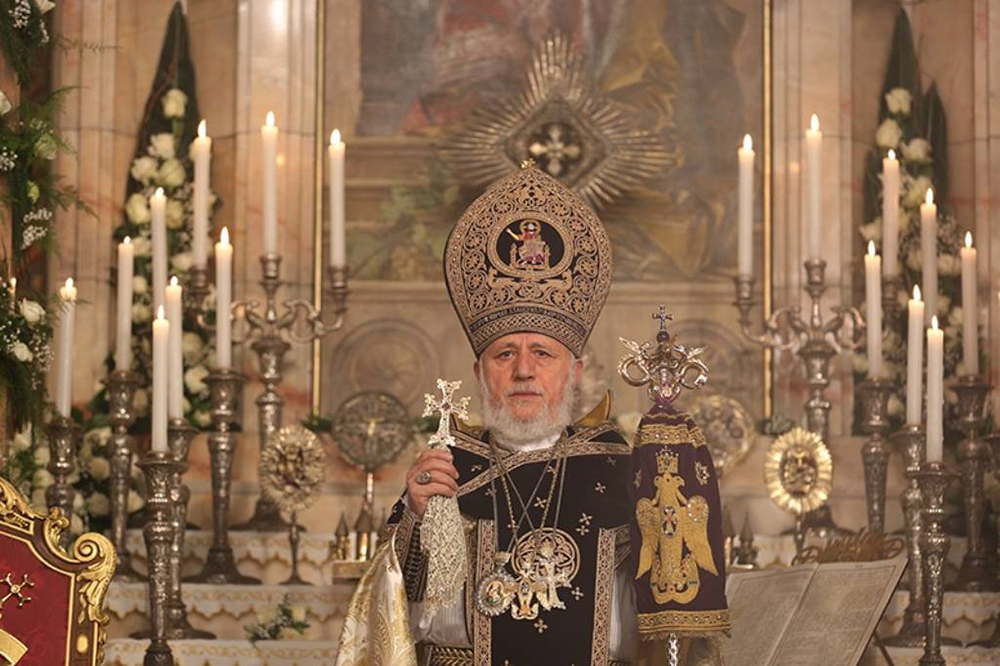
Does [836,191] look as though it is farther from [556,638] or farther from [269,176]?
[556,638]

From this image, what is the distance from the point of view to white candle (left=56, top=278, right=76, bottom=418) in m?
8.32

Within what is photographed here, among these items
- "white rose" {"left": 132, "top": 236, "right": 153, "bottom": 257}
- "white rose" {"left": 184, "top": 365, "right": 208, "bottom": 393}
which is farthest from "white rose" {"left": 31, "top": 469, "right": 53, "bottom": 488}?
"white rose" {"left": 132, "top": 236, "right": 153, "bottom": 257}

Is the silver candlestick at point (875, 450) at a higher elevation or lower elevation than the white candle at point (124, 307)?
lower

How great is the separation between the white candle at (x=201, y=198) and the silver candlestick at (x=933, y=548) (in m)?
3.06

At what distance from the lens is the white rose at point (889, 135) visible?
1027cm

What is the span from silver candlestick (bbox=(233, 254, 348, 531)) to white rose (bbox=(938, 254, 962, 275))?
8.75 feet

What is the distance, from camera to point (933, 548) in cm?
768

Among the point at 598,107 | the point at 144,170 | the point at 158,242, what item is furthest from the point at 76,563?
the point at 598,107

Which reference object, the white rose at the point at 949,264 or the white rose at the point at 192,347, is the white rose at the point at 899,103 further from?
the white rose at the point at 192,347

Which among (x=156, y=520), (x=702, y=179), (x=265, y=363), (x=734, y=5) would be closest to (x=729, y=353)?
(x=702, y=179)

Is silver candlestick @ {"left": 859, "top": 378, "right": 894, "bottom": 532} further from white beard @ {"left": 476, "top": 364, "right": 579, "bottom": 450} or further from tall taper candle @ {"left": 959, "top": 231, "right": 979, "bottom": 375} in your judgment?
white beard @ {"left": 476, "top": 364, "right": 579, "bottom": 450}

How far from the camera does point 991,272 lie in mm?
9883

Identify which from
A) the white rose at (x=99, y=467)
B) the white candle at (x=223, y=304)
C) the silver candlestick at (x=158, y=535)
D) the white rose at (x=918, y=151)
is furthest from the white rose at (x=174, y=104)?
the white rose at (x=918, y=151)

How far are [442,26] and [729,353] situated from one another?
201 centimetres
